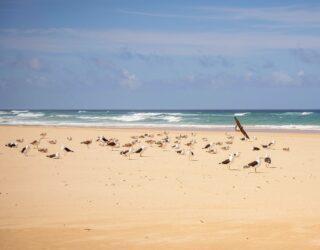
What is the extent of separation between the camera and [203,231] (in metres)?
7.62

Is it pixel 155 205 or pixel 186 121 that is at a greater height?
pixel 186 121

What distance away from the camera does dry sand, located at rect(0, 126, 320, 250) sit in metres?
7.16

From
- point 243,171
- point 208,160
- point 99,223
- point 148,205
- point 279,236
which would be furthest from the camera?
point 208,160

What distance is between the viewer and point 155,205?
9.47m

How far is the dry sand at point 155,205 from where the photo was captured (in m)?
7.16

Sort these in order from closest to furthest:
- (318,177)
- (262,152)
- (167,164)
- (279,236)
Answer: (279,236), (318,177), (167,164), (262,152)

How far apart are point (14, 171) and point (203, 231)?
294 inches

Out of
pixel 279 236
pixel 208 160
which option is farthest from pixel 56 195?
pixel 208 160

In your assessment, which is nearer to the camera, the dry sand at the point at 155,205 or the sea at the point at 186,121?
the dry sand at the point at 155,205

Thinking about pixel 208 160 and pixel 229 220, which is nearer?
pixel 229 220

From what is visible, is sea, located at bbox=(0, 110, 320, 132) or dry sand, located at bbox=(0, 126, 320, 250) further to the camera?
sea, located at bbox=(0, 110, 320, 132)

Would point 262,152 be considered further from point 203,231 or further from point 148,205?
point 203,231

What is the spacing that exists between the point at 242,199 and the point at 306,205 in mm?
1295

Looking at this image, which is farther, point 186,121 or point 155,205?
point 186,121
